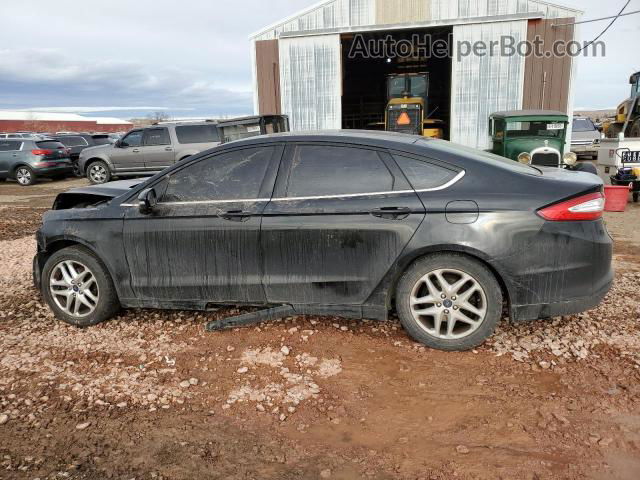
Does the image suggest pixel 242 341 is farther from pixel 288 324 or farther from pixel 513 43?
pixel 513 43

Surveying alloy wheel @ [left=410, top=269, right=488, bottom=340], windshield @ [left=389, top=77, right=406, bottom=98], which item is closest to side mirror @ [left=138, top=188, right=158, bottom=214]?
alloy wheel @ [left=410, top=269, right=488, bottom=340]

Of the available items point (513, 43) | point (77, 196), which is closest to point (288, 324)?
point (77, 196)

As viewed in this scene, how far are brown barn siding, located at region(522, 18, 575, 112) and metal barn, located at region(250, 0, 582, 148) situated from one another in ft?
0.09

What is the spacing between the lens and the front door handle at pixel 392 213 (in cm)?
342

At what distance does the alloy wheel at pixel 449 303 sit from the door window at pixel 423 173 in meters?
0.60

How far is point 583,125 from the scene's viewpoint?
789 inches

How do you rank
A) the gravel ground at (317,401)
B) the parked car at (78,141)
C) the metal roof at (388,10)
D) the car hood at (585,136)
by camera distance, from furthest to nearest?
the parked car at (78,141), the car hood at (585,136), the metal roof at (388,10), the gravel ground at (317,401)

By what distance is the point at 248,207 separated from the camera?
3.72 m

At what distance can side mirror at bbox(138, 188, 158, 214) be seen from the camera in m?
3.84

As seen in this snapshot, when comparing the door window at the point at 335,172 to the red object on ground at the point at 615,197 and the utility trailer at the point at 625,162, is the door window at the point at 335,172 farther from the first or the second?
the utility trailer at the point at 625,162

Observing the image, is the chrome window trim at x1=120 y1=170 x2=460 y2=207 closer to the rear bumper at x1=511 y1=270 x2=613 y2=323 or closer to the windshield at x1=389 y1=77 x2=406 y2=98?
the rear bumper at x1=511 y1=270 x2=613 y2=323

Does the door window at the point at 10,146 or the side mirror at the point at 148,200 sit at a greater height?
the door window at the point at 10,146

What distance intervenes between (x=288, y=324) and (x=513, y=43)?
44.4 ft

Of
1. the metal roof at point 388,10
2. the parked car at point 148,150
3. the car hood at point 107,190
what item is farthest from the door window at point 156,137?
the car hood at point 107,190
